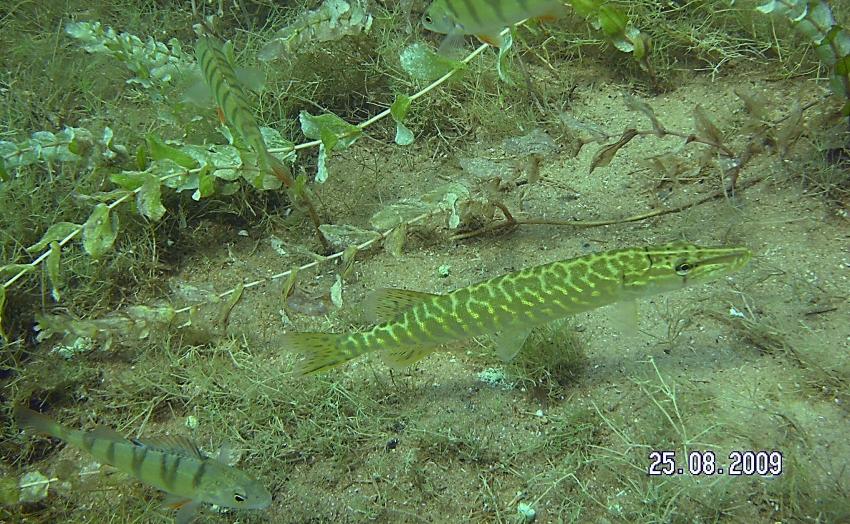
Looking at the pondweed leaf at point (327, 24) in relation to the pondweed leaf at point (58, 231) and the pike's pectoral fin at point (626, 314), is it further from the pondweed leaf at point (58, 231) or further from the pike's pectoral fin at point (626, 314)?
the pike's pectoral fin at point (626, 314)

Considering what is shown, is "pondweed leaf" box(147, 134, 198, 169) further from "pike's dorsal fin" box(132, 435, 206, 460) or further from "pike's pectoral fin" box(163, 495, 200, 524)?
"pike's pectoral fin" box(163, 495, 200, 524)

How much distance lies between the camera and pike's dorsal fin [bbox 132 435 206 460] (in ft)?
11.0

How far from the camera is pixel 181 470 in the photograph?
3.28m

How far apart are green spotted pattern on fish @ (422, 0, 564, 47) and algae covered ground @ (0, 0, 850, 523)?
1078 mm

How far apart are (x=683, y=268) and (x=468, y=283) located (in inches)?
71.4

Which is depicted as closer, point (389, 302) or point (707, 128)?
point (389, 302)

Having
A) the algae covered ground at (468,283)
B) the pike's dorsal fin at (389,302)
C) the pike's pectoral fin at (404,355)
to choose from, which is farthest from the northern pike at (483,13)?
the pike's pectoral fin at (404,355)

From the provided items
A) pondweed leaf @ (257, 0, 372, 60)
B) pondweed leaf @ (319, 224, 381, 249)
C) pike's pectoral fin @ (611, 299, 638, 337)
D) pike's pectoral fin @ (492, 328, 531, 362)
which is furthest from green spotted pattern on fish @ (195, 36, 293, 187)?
pike's pectoral fin @ (611, 299, 638, 337)

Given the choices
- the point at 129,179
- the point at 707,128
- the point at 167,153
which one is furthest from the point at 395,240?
the point at 707,128

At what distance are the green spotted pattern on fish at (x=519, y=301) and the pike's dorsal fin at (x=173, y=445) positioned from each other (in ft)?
2.60

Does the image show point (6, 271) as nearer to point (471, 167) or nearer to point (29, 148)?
point (29, 148)

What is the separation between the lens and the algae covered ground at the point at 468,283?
340 cm

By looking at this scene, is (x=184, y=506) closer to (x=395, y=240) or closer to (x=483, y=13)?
(x=395, y=240)

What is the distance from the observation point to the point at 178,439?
11.2 ft
